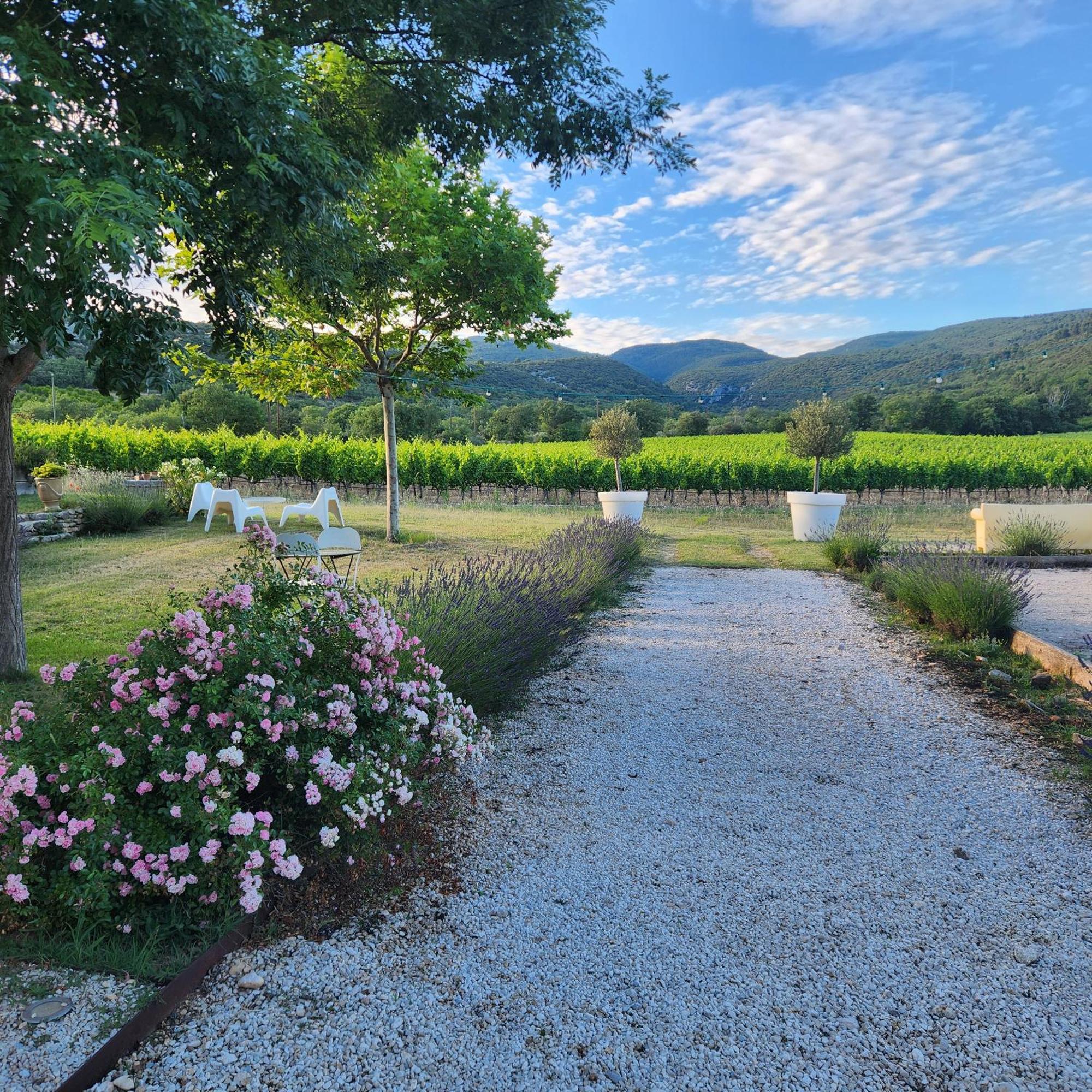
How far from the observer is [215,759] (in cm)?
184

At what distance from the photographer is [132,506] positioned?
10.7 metres

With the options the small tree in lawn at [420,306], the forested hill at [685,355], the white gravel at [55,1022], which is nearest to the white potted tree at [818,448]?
the small tree in lawn at [420,306]

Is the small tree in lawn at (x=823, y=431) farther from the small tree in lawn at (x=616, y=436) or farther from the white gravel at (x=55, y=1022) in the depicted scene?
the white gravel at (x=55, y=1022)

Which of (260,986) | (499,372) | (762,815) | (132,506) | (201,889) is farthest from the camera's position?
(499,372)

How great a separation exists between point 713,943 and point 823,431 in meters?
11.4

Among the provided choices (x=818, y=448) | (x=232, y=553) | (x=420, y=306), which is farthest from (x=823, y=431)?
(x=232, y=553)

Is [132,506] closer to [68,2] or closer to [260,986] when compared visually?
[68,2]

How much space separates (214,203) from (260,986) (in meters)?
3.57

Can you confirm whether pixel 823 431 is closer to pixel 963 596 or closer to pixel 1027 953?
pixel 963 596

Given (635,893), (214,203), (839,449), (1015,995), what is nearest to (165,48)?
(214,203)

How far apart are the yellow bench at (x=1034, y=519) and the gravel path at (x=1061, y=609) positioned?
1.05 metres

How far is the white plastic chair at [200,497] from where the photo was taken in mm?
10984

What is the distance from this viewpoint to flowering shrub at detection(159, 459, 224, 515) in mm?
11859

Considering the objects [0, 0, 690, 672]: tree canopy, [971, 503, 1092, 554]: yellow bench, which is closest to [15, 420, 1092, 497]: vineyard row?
[971, 503, 1092, 554]: yellow bench
